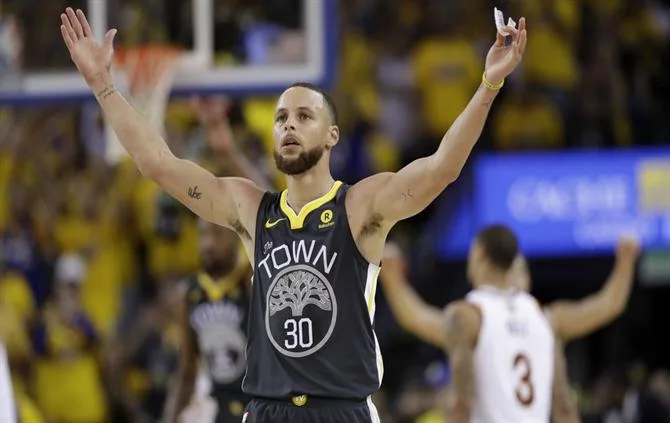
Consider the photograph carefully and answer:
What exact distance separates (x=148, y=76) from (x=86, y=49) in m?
4.96

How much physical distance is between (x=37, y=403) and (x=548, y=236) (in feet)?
16.1

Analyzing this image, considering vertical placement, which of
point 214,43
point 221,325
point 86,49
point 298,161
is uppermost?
point 214,43

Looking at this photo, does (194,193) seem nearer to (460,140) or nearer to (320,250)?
(320,250)

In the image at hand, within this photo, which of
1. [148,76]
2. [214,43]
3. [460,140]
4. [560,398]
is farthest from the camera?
[214,43]

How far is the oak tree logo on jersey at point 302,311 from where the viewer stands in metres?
6.19

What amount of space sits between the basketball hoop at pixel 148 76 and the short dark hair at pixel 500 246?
3652mm

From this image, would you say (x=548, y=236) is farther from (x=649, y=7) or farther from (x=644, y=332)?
(x=649, y=7)

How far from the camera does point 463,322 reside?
8.31 meters

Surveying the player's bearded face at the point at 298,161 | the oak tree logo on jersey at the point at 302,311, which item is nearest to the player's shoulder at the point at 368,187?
the player's bearded face at the point at 298,161

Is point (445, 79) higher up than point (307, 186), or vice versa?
point (445, 79)

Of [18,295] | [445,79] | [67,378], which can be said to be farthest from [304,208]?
[445,79]

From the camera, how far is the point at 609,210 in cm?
1416

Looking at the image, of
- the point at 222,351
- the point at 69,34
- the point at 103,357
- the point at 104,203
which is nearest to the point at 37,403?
the point at 103,357

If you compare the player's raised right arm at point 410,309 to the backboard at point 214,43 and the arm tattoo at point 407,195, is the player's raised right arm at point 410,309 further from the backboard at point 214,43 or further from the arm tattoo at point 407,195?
the arm tattoo at point 407,195
